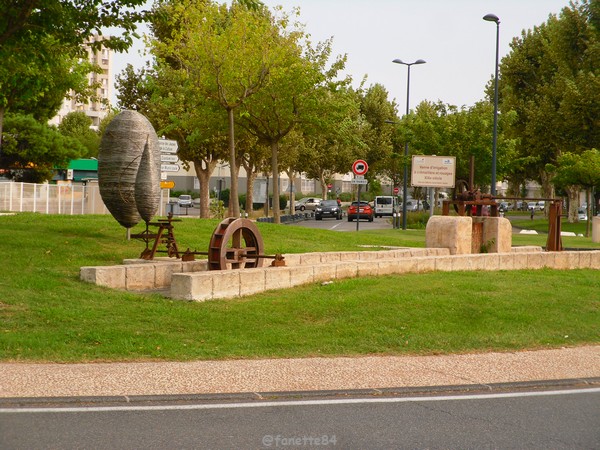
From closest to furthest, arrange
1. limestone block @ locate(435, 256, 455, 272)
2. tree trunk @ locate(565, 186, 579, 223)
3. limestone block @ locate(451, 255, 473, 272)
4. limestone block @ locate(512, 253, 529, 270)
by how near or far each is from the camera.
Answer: limestone block @ locate(435, 256, 455, 272), limestone block @ locate(451, 255, 473, 272), limestone block @ locate(512, 253, 529, 270), tree trunk @ locate(565, 186, 579, 223)

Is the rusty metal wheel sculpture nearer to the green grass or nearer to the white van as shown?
the green grass

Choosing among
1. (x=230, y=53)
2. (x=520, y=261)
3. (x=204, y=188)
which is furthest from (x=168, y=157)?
(x=204, y=188)

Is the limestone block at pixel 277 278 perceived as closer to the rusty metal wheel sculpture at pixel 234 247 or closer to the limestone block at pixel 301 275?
the limestone block at pixel 301 275

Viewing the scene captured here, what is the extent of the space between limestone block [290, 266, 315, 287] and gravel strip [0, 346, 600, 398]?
14.5ft

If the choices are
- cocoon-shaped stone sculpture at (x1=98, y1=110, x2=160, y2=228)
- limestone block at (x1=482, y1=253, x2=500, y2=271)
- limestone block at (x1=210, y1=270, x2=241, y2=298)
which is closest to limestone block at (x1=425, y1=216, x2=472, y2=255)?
limestone block at (x1=482, y1=253, x2=500, y2=271)

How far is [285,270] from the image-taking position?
13.6m

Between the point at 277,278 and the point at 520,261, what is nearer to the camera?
the point at 277,278

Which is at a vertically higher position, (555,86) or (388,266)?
(555,86)

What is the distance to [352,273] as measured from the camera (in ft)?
49.1

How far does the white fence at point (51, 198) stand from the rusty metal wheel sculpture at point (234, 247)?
23.9m

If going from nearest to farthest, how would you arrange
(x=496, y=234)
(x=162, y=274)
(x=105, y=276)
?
(x=105, y=276) → (x=162, y=274) → (x=496, y=234)

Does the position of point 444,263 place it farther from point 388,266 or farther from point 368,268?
point 368,268

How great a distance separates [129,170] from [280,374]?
928cm

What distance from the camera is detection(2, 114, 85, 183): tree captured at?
1909 inches
